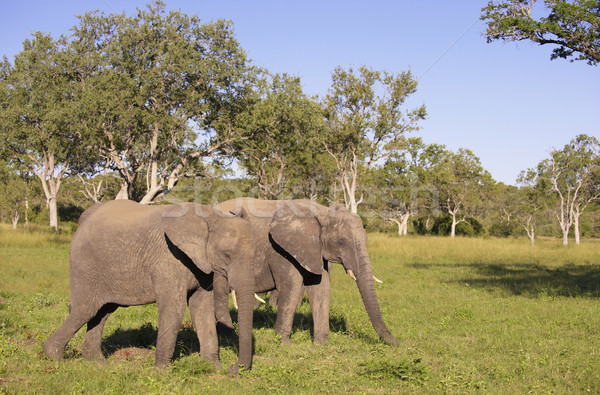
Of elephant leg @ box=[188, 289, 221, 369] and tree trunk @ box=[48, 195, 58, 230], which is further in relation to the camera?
tree trunk @ box=[48, 195, 58, 230]

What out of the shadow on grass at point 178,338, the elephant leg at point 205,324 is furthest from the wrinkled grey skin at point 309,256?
the elephant leg at point 205,324

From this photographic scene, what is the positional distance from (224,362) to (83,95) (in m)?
21.9

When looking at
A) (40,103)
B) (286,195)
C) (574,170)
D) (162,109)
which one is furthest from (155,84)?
(574,170)

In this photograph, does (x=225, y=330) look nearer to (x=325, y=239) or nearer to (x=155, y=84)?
(x=325, y=239)

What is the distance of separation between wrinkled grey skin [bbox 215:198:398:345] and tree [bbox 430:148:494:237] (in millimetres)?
52254

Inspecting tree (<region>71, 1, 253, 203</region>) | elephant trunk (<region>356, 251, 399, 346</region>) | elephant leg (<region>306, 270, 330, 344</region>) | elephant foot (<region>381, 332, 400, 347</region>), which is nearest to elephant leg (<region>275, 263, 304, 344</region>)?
elephant leg (<region>306, 270, 330, 344</region>)

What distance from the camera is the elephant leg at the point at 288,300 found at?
964 cm

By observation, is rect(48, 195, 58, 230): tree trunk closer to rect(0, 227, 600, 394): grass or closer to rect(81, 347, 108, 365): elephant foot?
rect(0, 227, 600, 394): grass

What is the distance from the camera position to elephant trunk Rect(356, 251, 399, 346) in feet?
29.8

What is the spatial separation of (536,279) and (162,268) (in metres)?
15.5

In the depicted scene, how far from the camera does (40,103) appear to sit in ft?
102

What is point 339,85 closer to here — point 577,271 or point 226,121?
point 226,121

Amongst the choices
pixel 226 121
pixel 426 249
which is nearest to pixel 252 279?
pixel 226 121

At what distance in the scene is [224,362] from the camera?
8516mm
